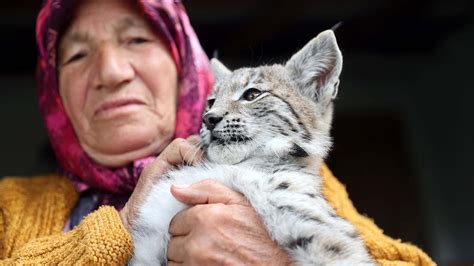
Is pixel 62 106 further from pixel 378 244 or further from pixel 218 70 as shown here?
pixel 378 244

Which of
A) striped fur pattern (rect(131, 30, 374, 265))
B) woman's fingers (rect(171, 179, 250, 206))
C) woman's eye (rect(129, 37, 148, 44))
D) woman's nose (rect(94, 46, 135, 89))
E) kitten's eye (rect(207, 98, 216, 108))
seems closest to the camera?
striped fur pattern (rect(131, 30, 374, 265))

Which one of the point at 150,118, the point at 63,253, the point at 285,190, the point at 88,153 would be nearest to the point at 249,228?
the point at 285,190

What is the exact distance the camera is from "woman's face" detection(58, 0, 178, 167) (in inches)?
91.8

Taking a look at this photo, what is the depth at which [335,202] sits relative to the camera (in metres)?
2.38

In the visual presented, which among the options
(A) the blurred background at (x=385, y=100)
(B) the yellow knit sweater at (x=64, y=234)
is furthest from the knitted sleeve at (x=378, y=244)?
(A) the blurred background at (x=385, y=100)

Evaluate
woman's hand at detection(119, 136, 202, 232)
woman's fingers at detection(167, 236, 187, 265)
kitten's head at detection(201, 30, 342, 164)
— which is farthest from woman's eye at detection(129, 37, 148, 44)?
woman's fingers at detection(167, 236, 187, 265)

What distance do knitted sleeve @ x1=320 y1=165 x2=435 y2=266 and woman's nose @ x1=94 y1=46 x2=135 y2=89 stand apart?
0.79 meters

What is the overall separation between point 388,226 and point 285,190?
4253mm

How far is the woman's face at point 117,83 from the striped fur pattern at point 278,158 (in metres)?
0.29

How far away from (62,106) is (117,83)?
14.2 inches

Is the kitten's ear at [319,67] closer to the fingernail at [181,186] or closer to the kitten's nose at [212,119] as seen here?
the kitten's nose at [212,119]

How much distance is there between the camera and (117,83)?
7.64 ft

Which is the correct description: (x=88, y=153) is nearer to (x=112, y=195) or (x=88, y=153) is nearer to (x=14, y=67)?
(x=112, y=195)

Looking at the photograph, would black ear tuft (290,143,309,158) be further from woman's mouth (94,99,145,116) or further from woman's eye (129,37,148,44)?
woman's eye (129,37,148,44)
